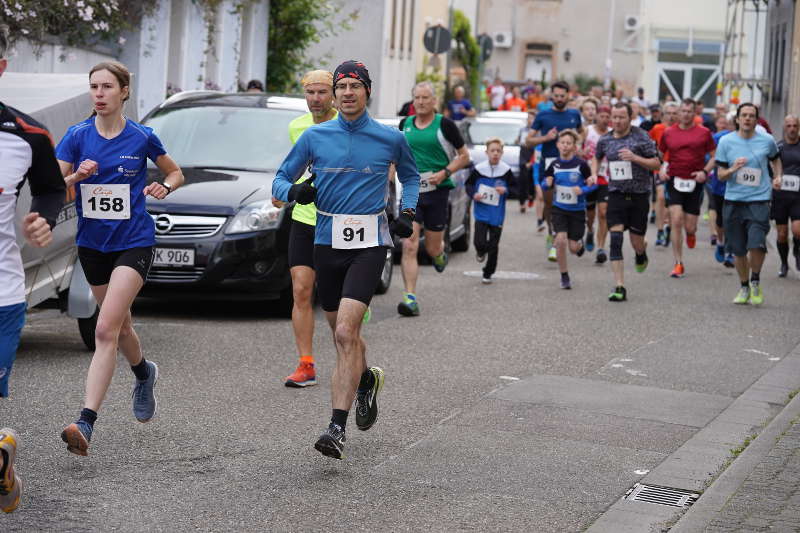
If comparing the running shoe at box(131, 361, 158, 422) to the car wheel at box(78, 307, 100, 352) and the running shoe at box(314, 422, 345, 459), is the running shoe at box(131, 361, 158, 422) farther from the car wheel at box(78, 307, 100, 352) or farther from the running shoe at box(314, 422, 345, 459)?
the car wheel at box(78, 307, 100, 352)

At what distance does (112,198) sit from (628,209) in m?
8.98

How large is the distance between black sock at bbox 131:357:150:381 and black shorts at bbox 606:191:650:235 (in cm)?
839

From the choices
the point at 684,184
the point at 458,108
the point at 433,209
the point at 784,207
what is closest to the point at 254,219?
the point at 433,209

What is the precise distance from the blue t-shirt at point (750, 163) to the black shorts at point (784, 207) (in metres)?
1.50

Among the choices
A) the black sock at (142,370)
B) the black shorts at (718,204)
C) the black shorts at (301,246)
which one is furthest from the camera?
the black shorts at (718,204)

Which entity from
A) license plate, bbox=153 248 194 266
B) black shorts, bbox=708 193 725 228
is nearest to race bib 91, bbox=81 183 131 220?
license plate, bbox=153 248 194 266

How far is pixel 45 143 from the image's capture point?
5992 mm

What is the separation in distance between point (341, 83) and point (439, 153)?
5.83 meters

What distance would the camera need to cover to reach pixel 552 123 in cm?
1978

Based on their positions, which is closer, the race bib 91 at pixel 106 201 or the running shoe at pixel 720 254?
the race bib 91 at pixel 106 201

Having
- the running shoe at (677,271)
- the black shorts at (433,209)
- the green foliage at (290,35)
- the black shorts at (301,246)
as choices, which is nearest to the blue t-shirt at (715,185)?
the running shoe at (677,271)

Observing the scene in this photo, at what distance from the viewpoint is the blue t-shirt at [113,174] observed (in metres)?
7.48

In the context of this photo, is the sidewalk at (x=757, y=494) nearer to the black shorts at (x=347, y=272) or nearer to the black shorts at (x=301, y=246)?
the black shorts at (x=347, y=272)

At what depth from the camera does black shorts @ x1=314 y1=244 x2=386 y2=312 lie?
24.8 ft
